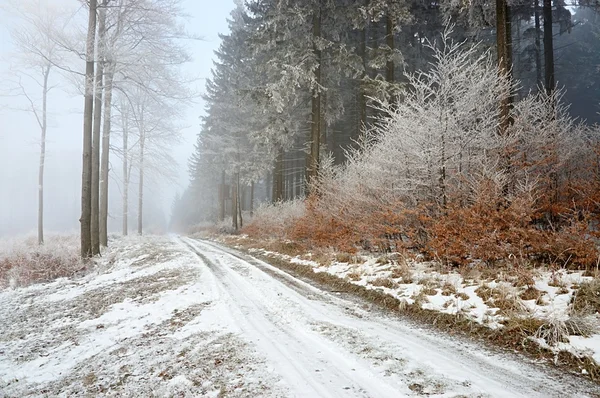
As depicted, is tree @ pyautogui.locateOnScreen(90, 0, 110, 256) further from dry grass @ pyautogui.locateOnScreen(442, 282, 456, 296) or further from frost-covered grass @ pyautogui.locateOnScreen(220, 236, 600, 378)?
dry grass @ pyautogui.locateOnScreen(442, 282, 456, 296)

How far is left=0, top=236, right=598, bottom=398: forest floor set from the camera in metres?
2.75

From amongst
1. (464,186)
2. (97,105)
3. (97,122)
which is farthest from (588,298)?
(97,105)

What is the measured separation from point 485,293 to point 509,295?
1.13 ft

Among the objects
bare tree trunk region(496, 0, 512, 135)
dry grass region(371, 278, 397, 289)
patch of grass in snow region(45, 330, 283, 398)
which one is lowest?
patch of grass in snow region(45, 330, 283, 398)

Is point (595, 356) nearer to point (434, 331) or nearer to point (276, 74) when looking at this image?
point (434, 331)

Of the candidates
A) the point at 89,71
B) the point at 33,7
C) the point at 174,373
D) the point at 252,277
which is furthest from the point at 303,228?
the point at 33,7

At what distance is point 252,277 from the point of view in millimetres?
7426

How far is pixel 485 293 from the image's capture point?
4.63 metres

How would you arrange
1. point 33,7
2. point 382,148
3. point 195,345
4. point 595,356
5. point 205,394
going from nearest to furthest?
point 205,394, point 595,356, point 195,345, point 382,148, point 33,7

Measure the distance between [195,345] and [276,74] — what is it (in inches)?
513

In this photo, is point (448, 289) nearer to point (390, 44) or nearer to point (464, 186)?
point (464, 186)

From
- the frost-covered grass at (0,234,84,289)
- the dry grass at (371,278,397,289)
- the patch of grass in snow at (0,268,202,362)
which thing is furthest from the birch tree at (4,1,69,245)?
the dry grass at (371,278,397,289)

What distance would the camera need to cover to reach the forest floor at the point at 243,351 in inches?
108

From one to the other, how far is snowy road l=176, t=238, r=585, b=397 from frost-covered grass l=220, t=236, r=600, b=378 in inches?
28.4
